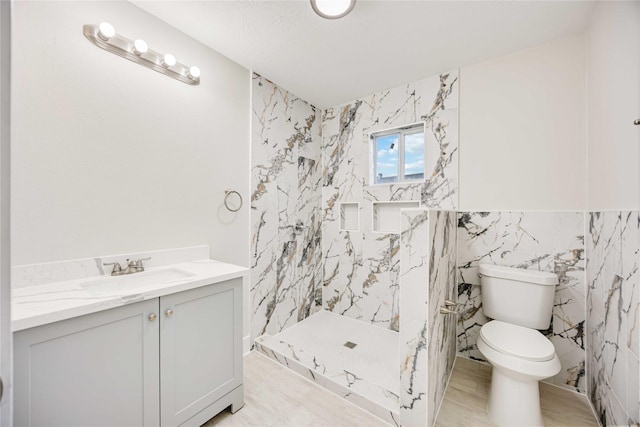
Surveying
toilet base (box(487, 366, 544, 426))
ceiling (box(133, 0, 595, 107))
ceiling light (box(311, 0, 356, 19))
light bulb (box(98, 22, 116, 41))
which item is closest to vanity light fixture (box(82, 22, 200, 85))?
light bulb (box(98, 22, 116, 41))

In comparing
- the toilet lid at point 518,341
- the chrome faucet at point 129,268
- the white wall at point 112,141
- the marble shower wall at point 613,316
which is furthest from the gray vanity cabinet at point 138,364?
the marble shower wall at point 613,316

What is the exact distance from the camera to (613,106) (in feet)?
4.37

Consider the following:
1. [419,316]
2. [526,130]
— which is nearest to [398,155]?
[526,130]

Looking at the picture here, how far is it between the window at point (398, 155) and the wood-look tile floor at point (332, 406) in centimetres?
174

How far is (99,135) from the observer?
4.59 ft

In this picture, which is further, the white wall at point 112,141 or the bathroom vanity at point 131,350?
the white wall at point 112,141

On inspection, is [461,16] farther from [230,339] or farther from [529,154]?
[230,339]

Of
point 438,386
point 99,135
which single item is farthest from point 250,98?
point 438,386

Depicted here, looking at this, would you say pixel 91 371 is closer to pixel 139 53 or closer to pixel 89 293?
pixel 89 293

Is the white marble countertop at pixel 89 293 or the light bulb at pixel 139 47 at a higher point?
the light bulb at pixel 139 47

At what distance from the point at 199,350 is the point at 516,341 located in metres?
1.83

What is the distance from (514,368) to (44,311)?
7.06 ft

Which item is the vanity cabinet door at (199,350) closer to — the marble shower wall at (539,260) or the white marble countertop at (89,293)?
the white marble countertop at (89,293)

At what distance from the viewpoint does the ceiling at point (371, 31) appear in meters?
1.52
